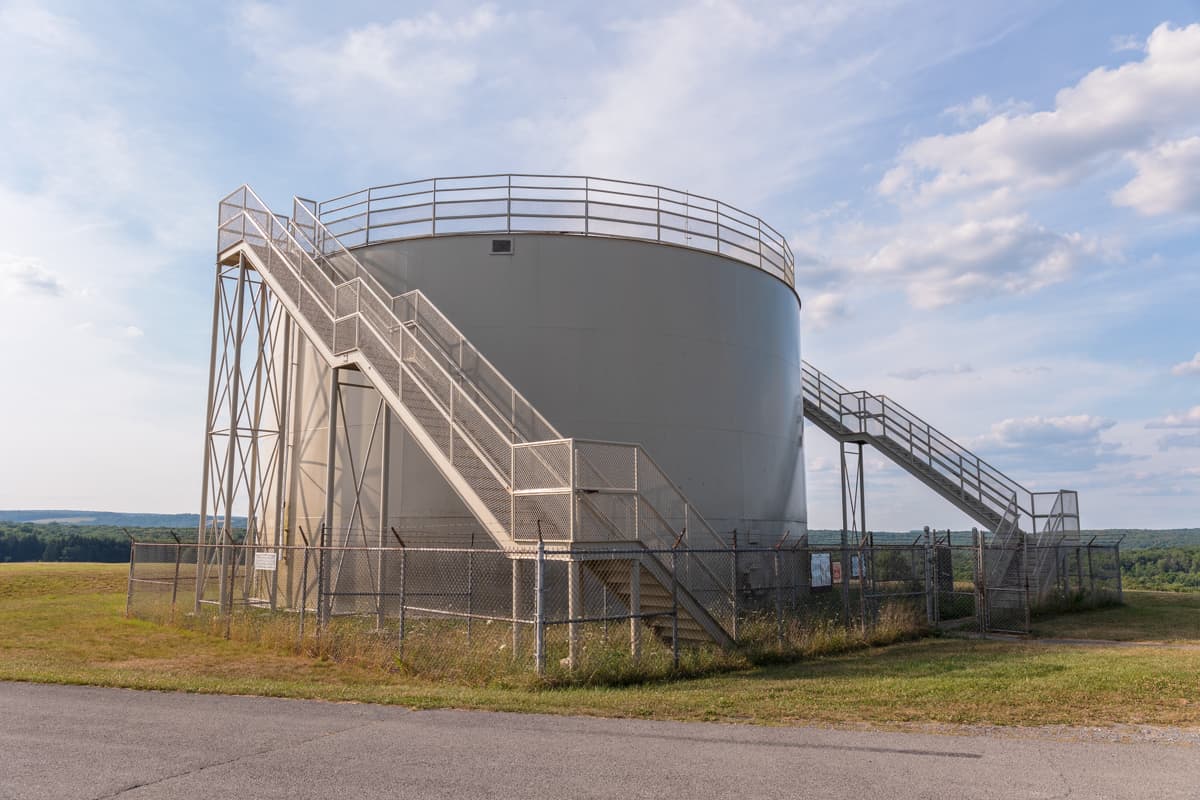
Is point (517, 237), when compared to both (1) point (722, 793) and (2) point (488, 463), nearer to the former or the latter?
(2) point (488, 463)

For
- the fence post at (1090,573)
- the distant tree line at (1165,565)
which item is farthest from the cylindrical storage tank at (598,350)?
the distant tree line at (1165,565)

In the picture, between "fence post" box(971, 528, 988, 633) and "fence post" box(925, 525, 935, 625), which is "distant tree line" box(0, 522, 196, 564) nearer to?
"fence post" box(925, 525, 935, 625)

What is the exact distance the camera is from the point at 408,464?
21.7 meters

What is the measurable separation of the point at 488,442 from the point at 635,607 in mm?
4335

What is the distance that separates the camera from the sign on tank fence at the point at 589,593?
13.7 metres

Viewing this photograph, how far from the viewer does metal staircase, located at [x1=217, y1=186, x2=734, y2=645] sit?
47.2 feet

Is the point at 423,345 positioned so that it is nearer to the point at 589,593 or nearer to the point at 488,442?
the point at 488,442

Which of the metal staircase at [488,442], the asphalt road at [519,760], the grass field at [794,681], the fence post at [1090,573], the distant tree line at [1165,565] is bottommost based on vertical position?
the distant tree line at [1165,565]

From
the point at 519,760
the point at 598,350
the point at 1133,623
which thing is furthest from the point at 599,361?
the point at 519,760

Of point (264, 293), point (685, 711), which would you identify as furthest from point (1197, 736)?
point (264, 293)

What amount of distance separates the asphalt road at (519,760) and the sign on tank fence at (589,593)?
2.80 m

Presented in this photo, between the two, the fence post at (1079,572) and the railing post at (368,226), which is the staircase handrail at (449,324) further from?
the fence post at (1079,572)

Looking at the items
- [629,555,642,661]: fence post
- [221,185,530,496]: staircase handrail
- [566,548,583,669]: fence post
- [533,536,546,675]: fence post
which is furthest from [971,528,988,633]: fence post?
[533,536,546,675]: fence post

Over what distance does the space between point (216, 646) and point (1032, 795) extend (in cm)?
1457
